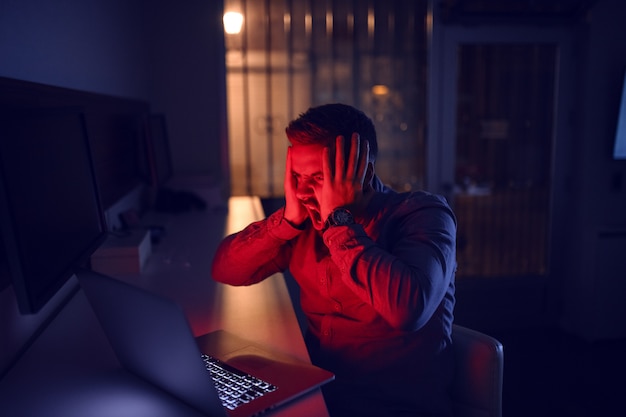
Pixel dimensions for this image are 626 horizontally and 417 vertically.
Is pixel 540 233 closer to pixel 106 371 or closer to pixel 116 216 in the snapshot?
pixel 116 216

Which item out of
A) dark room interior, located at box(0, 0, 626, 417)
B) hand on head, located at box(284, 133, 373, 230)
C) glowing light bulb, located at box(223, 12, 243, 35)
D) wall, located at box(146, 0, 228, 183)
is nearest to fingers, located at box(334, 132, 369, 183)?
hand on head, located at box(284, 133, 373, 230)

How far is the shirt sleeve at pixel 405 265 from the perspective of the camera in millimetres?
1247

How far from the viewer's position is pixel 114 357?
Result: 1301 millimetres

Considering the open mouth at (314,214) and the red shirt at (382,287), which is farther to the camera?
the open mouth at (314,214)

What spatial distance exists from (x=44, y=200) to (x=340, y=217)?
674mm

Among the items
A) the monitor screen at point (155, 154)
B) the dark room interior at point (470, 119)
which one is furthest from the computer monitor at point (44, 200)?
the dark room interior at point (470, 119)

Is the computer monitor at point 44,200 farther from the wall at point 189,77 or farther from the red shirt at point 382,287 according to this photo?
the wall at point 189,77

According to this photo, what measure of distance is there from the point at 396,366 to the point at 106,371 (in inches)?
27.8

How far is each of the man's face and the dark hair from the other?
0.08ft

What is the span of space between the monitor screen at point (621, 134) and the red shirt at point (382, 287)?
2877 mm

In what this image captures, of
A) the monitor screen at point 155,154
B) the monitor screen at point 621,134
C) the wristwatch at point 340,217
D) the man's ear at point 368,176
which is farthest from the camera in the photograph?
the monitor screen at point 621,134

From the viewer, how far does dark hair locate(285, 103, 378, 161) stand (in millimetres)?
1434

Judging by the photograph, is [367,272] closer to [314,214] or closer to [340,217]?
[340,217]

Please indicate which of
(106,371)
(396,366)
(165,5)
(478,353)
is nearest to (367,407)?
(396,366)
